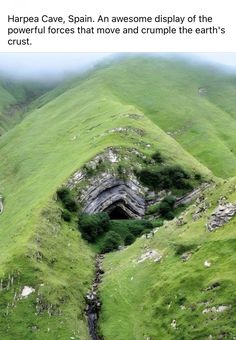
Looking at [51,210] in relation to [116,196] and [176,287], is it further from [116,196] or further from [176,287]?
[176,287]

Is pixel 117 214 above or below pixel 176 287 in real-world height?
above

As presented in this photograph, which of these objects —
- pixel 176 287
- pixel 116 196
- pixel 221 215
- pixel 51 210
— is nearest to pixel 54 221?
pixel 51 210

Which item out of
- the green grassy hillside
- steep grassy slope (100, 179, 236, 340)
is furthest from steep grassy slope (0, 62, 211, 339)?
steep grassy slope (100, 179, 236, 340)

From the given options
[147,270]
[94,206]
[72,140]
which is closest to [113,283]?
[147,270]

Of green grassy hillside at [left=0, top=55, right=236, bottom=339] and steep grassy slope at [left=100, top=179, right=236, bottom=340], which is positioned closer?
steep grassy slope at [left=100, top=179, right=236, bottom=340]

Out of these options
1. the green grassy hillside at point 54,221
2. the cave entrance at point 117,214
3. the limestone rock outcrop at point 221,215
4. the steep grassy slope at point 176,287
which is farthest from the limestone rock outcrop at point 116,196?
the limestone rock outcrop at point 221,215

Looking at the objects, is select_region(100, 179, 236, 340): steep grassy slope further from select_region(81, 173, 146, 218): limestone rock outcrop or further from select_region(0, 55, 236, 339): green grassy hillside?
select_region(81, 173, 146, 218): limestone rock outcrop
